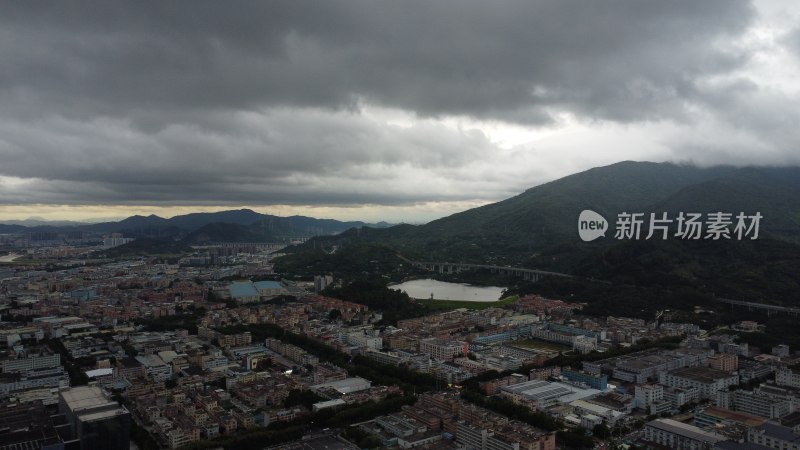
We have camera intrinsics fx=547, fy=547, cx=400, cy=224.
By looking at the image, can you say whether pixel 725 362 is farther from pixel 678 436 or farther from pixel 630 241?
pixel 630 241

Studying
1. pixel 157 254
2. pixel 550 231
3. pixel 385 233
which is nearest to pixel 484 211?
pixel 385 233

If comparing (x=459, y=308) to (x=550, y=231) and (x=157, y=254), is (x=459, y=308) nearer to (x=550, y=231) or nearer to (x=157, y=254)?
(x=550, y=231)

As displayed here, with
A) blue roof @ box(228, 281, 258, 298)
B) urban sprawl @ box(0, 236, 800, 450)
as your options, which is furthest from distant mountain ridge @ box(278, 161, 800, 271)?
urban sprawl @ box(0, 236, 800, 450)

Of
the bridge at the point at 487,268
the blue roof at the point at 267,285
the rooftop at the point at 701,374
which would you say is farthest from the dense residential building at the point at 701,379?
the blue roof at the point at 267,285

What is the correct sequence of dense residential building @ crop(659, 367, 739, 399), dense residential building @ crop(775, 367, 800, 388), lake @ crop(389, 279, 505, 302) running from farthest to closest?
1. lake @ crop(389, 279, 505, 302)
2. dense residential building @ crop(775, 367, 800, 388)
3. dense residential building @ crop(659, 367, 739, 399)

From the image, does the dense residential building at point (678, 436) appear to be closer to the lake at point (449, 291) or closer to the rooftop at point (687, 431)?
the rooftop at point (687, 431)

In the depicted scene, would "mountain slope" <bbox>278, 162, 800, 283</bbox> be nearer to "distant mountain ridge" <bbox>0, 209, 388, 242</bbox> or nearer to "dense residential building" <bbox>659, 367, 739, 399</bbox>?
"dense residential building" <bbox>659, 367, 739, 399</bbox>

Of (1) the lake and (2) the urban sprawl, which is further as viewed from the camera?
(1) the lake
